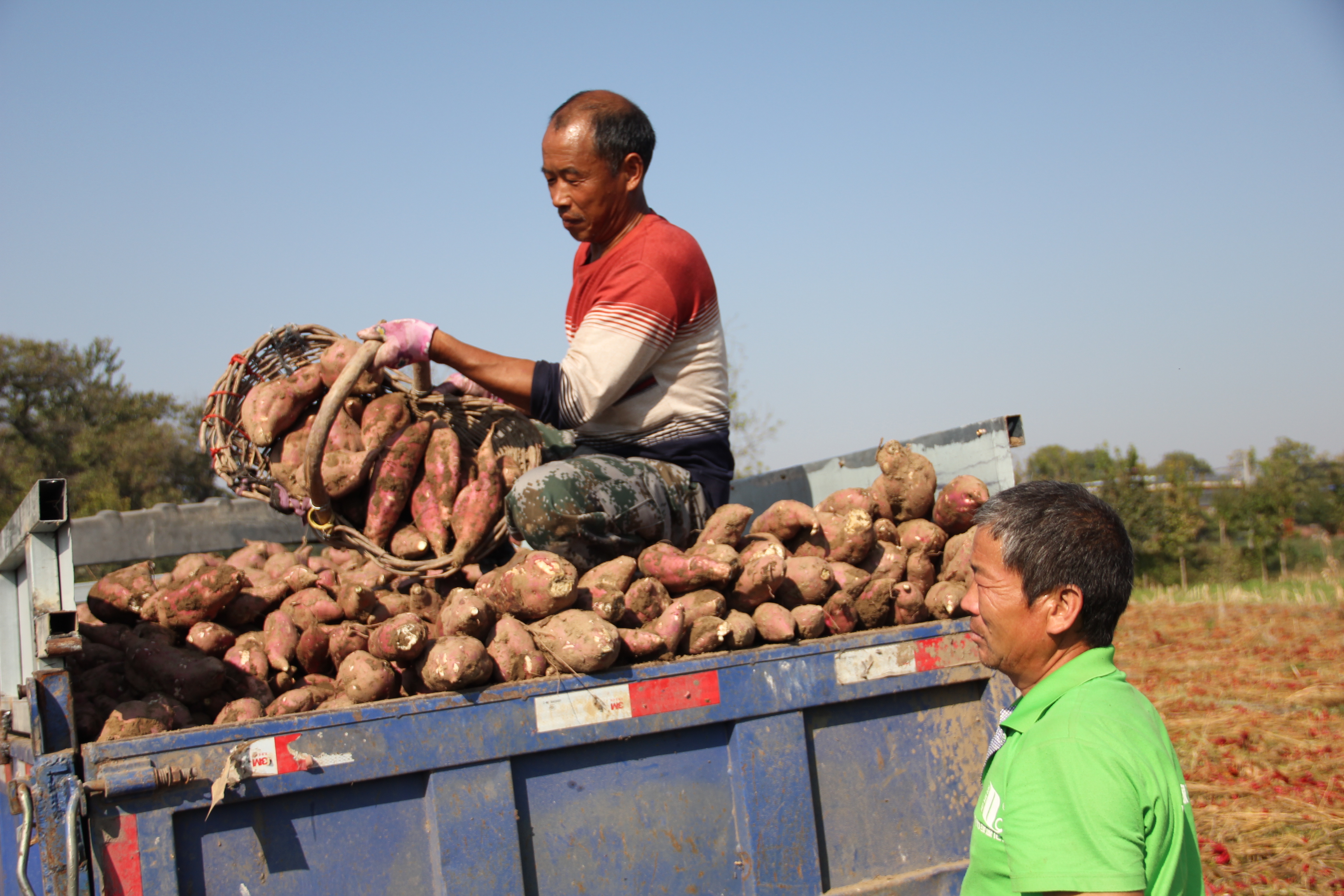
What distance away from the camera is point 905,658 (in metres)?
2.63

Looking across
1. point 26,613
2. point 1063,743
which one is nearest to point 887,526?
point 1063,743

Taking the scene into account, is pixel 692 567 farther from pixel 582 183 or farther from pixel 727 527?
pixel 582 183

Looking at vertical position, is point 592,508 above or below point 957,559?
above

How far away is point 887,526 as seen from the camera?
→ 3289mm

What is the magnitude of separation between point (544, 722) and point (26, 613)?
4.07 feet

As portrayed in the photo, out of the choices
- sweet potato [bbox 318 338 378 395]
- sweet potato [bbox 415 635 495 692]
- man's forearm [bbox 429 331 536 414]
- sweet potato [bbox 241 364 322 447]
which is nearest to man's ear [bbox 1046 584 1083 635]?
sweet potato [bbox 415 635 495 692]

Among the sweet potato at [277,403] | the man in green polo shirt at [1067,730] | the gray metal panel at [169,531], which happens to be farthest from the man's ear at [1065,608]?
the gray metal panel at [169,531]

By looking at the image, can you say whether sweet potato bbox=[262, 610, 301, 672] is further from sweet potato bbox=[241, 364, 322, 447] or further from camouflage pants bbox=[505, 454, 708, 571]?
sweet potato bbox=[241, 364, 322, 447]

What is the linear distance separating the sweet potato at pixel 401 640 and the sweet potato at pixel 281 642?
38 centimetres

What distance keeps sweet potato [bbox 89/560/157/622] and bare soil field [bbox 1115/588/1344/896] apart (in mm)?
3993

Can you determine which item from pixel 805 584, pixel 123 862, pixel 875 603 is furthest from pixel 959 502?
pixel 123 862

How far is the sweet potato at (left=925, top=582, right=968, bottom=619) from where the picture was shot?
9.17 ft

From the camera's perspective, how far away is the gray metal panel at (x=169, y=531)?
4.55 m

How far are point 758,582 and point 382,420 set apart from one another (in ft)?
4.70
